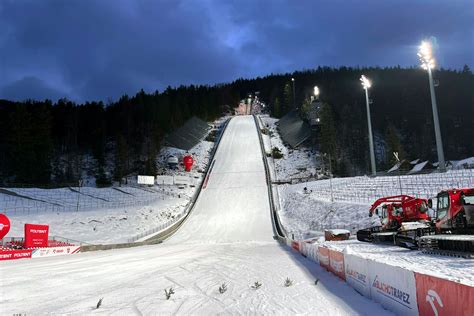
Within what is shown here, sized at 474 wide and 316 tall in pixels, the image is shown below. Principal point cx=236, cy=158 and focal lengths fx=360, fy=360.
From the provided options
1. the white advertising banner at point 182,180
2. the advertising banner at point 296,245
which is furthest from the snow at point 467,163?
the white advertising banner at point 182,180

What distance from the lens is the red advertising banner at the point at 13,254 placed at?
63.5 ft

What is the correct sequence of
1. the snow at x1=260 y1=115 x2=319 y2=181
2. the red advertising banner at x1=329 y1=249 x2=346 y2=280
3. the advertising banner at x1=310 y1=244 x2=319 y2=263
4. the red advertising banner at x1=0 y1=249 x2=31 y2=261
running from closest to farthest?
1. the red advertising banner at x1=329 y1=249 x2=346 y2=280
2. the advertising banner at x1=310 y1=244 x2=319 y2=263
3. the red advertising banner at x1=0 y1=249 x2=31 y2=261
4. the snow at x1=260 y1=115 x2=319 y2=181

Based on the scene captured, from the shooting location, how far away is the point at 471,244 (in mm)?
11602

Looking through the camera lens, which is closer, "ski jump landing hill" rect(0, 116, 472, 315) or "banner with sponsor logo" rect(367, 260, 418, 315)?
"banner with sponsor logo" rect(367, 260, 418, 315)

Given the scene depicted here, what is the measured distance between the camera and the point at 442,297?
4.28 m

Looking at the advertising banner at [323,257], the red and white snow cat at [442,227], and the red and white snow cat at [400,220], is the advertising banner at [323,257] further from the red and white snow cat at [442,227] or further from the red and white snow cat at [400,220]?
the red and white snow cat at [400,220]

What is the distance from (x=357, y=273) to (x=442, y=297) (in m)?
4.06

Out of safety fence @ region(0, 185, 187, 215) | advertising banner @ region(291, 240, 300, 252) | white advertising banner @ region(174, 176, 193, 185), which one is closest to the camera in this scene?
advertising banner @ region(291, 240, 300, 252)

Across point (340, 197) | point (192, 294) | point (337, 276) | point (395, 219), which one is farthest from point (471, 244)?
point (340, 197)

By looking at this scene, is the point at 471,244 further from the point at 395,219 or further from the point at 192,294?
the point at 192,294

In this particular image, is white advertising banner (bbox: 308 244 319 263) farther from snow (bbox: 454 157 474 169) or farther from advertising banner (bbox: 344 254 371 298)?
snow (bbox: 454 157 474 169)

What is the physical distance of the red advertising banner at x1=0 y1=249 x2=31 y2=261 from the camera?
762 inches

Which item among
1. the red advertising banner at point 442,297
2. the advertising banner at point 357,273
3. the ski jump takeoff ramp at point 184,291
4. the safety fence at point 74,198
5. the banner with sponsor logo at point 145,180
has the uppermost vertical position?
the banner with sponsor logo at point 145,180

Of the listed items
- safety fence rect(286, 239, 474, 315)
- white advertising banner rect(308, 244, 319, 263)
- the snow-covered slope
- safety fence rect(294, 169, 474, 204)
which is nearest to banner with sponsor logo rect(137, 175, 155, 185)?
the snow-covered slope
